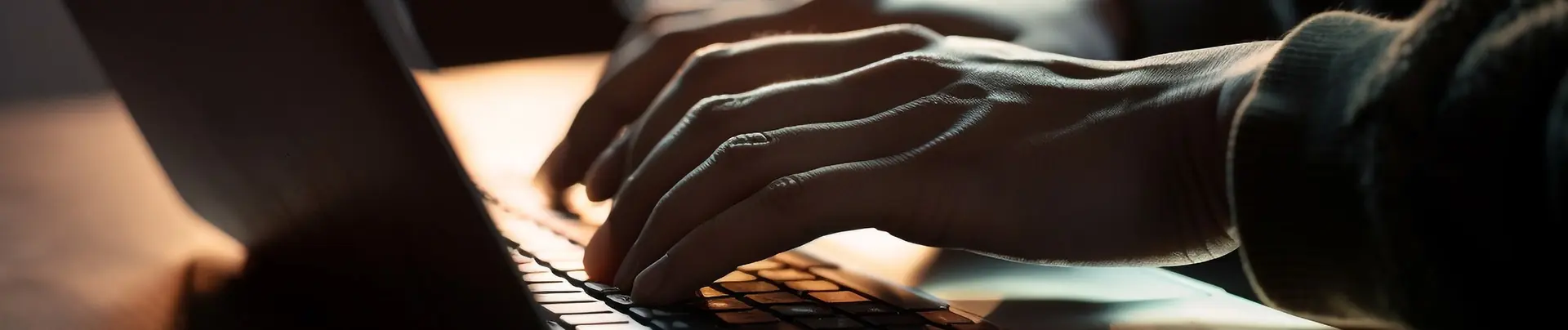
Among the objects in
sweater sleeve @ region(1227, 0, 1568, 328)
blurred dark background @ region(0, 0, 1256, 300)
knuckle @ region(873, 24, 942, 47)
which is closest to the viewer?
sweater sleeve @ region(1227, 0, 1568, 328)

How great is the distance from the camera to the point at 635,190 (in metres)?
0.51

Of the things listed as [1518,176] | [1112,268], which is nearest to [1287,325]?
[1112,268]

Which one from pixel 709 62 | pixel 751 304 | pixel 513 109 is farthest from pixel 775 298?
pixel 513 109

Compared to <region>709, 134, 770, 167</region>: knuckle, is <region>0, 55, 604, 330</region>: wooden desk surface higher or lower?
lower

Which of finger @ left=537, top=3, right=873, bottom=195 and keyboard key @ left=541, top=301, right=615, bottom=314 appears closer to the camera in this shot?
keyboard key @ left=541, top=301, right=615, bottom=314

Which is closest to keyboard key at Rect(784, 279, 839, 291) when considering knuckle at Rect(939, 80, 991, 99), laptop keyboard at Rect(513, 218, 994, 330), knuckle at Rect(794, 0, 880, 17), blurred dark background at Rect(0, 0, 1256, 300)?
laptop keyboard at Rect(513, 218, 994, 330)

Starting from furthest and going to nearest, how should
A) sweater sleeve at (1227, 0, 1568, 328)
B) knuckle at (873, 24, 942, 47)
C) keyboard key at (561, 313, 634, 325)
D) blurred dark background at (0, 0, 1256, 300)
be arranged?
blurred dark background at (0, 0, 1256, 300)
knuckle at (873, 24, 942, 47)
keyboard key at (561, 313, 634, 325)
sweater sleeve at (1227, 0, 1568, 328)

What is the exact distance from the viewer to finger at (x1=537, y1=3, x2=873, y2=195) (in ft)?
2.35

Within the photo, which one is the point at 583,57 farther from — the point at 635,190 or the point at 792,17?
the point at 635,190

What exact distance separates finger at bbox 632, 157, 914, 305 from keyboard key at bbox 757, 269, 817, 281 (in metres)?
0.03

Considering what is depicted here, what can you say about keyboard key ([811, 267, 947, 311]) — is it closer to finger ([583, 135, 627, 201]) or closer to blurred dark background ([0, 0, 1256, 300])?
finger ([583, 135, 627, 201])

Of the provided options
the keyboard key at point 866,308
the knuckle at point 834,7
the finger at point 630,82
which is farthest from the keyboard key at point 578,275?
the knuckle at point 834,7

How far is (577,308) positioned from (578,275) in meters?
0.07

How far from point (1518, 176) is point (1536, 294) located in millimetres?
28
